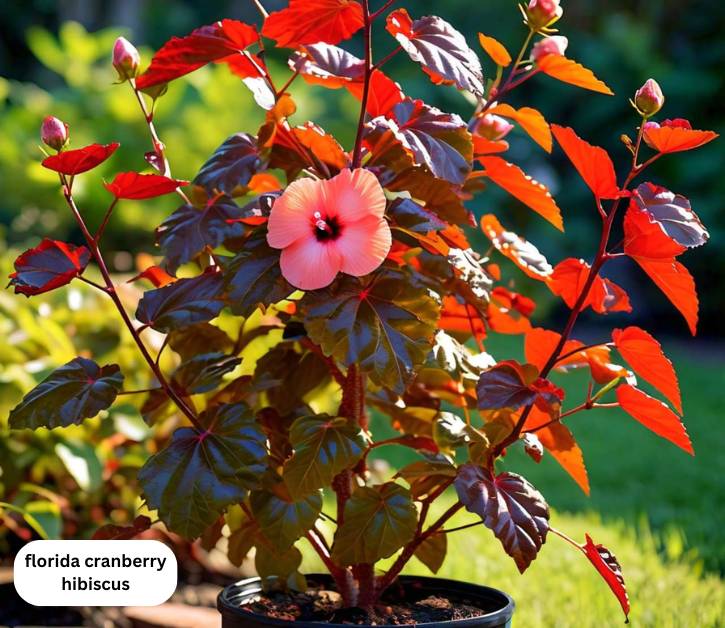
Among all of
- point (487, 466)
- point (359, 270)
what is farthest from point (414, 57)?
point (487, 466)

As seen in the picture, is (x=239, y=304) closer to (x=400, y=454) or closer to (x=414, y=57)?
(x=414, y=57)

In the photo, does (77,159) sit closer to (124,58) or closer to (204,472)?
(124,58)

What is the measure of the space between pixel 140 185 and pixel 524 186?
451mm

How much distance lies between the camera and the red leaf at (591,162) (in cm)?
106

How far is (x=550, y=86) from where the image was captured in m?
A: 8.14

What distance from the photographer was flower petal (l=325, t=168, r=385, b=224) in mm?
1023

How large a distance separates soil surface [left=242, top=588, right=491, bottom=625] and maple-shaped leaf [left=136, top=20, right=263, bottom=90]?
0.63m

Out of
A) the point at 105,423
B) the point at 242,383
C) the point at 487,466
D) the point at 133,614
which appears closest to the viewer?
the point at 487,466

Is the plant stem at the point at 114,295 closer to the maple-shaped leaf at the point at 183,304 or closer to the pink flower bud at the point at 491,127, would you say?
the maple-shaped leaf at the point at 183,304

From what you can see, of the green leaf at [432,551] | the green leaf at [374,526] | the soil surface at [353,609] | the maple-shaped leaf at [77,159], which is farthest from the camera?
the green leaf at [432,551]

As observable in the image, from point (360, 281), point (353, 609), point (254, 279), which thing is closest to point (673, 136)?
point (360, 281)

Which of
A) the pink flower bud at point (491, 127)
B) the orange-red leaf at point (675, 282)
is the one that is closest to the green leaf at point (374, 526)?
the orange-red leaf at point (675, 282)

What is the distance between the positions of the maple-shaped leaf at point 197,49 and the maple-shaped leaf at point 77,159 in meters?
0.14

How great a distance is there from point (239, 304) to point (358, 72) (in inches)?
12.1
